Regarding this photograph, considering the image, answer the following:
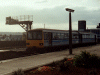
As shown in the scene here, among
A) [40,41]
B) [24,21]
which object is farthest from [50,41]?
[24,21]

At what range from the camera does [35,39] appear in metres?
23.5

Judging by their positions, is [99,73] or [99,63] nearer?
[99,73]

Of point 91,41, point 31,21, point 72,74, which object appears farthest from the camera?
point 31,21

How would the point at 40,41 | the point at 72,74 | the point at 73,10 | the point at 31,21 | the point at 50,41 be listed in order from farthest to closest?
the point at 31,21
the point at 50,41
the point at 40,41
the point at 73,10
the point at 72,74

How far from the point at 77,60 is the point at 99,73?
74.6 inches

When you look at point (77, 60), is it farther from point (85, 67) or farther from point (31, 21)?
point (31, 21)

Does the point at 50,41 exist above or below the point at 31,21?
below

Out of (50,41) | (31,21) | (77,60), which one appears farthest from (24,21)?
(77,60)

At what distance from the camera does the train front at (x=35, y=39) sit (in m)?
23.2

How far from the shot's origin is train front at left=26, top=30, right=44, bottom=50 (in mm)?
23203

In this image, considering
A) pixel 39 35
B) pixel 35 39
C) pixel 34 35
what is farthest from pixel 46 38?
pixel 34 35

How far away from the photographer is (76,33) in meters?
33.3

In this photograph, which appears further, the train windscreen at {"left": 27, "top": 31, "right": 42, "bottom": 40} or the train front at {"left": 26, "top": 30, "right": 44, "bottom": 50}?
the train windscreen at {"left": 27, "top": 31, "right": 42, "bottom": 40}

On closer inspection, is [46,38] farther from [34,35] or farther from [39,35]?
[34,35]
